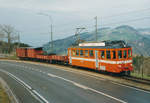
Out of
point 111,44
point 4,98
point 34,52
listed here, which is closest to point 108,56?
point 111,44

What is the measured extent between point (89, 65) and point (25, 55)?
25830 millimetres

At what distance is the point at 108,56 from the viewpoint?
18766 mm

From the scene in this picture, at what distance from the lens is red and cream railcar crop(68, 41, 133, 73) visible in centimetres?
1823

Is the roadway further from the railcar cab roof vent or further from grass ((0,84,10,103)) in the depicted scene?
the railcar cab roof vent

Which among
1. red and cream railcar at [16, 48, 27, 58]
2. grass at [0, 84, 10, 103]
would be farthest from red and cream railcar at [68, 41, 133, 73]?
red and cream railcar at [16, 48, 27, 58]

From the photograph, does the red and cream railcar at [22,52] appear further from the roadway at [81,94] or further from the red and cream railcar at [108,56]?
the roadway at [81,94]

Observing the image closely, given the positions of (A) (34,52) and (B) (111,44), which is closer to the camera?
(B) (111,44)

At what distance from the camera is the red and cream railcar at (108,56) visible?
1823 cm

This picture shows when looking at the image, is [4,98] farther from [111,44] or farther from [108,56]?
[111,44]

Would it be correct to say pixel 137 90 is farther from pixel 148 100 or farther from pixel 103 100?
pixel 103 100

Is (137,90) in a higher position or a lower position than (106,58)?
lower

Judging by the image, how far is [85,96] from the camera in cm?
1207

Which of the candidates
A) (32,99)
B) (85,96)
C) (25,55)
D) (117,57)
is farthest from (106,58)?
(25,55)

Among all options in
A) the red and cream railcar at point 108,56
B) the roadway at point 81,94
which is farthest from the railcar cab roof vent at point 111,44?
the roadway at point 81,94
